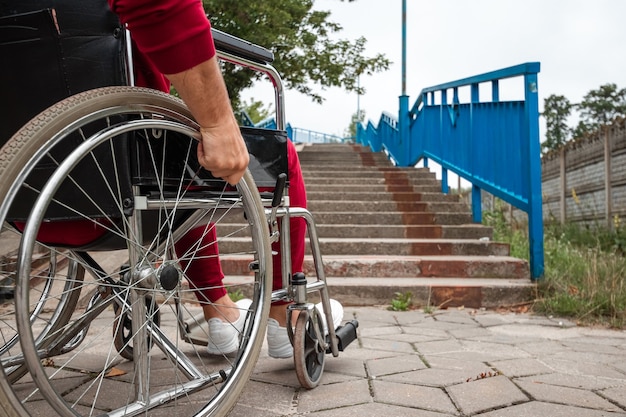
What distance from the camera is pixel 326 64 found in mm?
11086

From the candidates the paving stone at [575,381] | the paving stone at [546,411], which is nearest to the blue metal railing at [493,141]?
the paving stone at [575,381]

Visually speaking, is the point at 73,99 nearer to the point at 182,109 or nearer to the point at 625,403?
the point at 182,109

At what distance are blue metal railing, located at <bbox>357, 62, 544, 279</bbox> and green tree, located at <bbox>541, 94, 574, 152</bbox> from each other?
3129 centimetres

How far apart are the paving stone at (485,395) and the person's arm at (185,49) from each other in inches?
42.0

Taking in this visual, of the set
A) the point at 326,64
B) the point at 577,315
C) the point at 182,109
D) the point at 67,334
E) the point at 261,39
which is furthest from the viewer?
the point at 326,64

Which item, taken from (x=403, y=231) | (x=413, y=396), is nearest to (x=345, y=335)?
(x=413, y=396)

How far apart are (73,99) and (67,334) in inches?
30.6

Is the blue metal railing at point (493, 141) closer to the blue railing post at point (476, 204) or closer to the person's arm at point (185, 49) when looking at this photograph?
the blue railing post at point (476, 204)

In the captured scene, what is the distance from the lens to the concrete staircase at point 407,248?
12.7 feet

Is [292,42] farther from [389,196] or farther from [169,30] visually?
[169,30]

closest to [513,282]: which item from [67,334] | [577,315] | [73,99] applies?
[577,315]

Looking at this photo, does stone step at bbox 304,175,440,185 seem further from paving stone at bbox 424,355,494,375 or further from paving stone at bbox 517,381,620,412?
paving stone at bbox 517,381,620,412

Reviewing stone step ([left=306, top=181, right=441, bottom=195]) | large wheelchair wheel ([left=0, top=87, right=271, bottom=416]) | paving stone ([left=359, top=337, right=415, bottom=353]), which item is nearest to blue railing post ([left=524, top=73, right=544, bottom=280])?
paving stone ([left=359, top=337, right=415, bottom=353])

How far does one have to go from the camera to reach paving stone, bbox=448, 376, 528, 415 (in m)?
1.75
